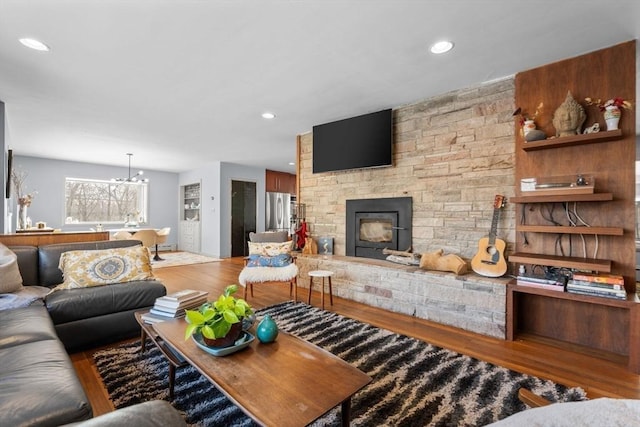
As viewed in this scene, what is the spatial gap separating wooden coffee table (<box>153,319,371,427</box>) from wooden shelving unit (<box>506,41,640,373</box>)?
6.38 ft

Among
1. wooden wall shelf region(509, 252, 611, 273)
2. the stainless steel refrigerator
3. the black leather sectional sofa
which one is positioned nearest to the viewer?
the black leather sectional sofa

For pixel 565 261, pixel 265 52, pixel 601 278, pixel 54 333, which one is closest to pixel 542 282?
pixel 565 261

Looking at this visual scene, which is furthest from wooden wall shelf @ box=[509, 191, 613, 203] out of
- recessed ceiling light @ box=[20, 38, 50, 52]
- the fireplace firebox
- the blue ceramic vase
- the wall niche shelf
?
recessed ceiling light @ box=[20, 38, 50, 52]

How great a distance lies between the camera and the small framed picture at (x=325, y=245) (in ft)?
13.8

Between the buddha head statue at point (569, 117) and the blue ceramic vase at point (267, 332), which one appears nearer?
the blue ceramic vase at point (267, 332)

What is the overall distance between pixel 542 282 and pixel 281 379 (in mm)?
2267

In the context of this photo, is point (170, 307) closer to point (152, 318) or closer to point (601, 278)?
point (152, 318)

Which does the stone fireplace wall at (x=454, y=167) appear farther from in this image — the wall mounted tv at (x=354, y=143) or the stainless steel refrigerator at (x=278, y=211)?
the stainless steel refrigerator at (x=278, y=211)

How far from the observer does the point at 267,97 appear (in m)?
3.21

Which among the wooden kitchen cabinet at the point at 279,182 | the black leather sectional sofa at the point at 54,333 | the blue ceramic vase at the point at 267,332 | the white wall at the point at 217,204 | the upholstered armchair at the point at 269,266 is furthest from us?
the wooden kitchen cabinet at the point at 279,182

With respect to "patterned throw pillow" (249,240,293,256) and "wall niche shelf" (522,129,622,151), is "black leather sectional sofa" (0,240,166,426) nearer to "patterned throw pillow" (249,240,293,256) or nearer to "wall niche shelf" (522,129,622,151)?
"patterned throw pillow" (249,240,293,256)

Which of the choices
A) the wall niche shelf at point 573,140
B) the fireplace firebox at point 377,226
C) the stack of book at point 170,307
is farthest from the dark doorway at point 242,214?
the wall niche shelf at point 573,140

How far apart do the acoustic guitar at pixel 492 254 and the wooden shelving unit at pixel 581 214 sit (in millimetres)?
152

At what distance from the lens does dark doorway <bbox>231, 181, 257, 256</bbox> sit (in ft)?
23.8
